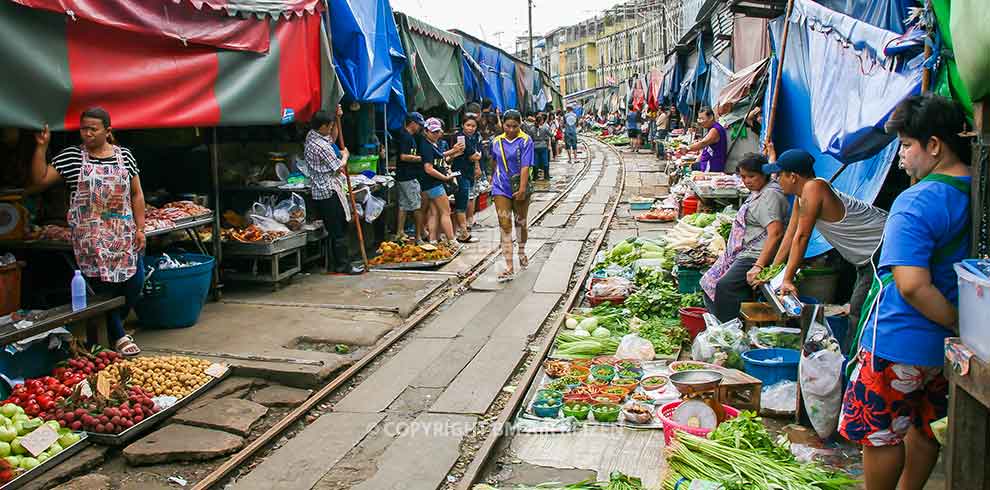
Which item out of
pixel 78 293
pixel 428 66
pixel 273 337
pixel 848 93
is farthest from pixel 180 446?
pixel 428 66

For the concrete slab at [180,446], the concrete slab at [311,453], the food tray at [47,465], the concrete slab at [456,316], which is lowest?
the concrete slab at [311,453]

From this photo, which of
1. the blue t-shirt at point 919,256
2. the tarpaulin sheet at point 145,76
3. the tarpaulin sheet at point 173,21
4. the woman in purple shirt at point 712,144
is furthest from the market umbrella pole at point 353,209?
the blue t-shirt at point 919,256

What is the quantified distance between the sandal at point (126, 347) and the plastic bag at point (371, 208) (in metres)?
4.72

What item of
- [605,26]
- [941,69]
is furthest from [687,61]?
[605,26]

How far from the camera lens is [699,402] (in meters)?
5.06

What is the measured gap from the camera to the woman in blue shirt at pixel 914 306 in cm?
333

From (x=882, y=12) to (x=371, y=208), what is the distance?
276 inches

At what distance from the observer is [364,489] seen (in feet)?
16.1

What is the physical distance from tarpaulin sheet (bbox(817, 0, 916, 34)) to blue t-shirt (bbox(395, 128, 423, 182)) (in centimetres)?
644

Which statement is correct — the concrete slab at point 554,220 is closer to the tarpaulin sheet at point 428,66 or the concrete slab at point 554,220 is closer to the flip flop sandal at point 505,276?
the tarpaulin sheet at point 428,66

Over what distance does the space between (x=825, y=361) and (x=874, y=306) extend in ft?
4.83

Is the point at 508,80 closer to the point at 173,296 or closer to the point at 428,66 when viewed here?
the point at 428,66

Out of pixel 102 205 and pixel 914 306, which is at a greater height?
pixel 102 205

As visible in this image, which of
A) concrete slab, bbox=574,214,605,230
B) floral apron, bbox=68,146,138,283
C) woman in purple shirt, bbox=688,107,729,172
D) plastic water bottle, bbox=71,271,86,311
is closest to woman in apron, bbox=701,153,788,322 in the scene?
floral apron, bbox=68,146,138,283
